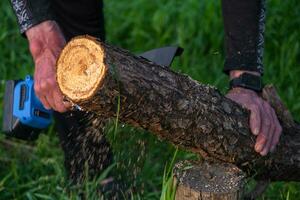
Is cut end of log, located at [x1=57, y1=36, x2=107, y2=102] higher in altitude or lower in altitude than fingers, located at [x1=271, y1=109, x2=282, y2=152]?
higher

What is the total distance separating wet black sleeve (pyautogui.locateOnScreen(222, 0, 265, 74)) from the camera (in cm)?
278

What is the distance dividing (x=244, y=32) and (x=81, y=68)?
740mm

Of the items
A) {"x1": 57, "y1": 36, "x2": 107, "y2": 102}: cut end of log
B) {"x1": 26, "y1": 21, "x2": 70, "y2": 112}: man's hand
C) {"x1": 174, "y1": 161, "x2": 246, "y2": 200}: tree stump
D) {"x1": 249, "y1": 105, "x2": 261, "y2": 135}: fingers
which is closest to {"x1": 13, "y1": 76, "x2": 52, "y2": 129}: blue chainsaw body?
{"x1": 26, "y1": 21, "x2": 70, "y2": 112}: man's hand

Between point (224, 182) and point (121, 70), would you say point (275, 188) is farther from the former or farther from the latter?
point (121, 70)

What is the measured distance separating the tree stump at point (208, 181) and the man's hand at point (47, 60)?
456 millimetres

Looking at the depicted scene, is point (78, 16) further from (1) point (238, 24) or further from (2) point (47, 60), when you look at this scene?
(1) point (238, 24)

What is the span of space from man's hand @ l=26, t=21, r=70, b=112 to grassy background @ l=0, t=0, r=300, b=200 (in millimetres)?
623

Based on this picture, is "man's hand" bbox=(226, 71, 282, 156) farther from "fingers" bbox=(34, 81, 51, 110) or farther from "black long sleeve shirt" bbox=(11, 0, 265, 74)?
"fingers" bbox=(34, 81, 51, 110)

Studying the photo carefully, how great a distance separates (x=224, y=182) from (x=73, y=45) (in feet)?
2.15

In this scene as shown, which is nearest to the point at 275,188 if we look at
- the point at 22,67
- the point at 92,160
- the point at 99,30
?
the point at 92,160

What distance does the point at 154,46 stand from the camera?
464 cm

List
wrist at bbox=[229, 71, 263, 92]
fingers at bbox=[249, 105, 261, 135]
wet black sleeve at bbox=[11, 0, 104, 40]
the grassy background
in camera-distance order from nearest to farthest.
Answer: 1. fingers at bbox=[249, 105, 261, 135]
2. wrist at bbox=[229, 71, 263, 92]
3. wet black sleeve at bbox=[11, 0, 104, 40]
4. the grassy background

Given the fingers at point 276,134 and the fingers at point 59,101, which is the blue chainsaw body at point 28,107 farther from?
the fingers at point 276,134

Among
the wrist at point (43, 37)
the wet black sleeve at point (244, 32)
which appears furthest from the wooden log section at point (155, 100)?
the wrist at point (43, 37)
